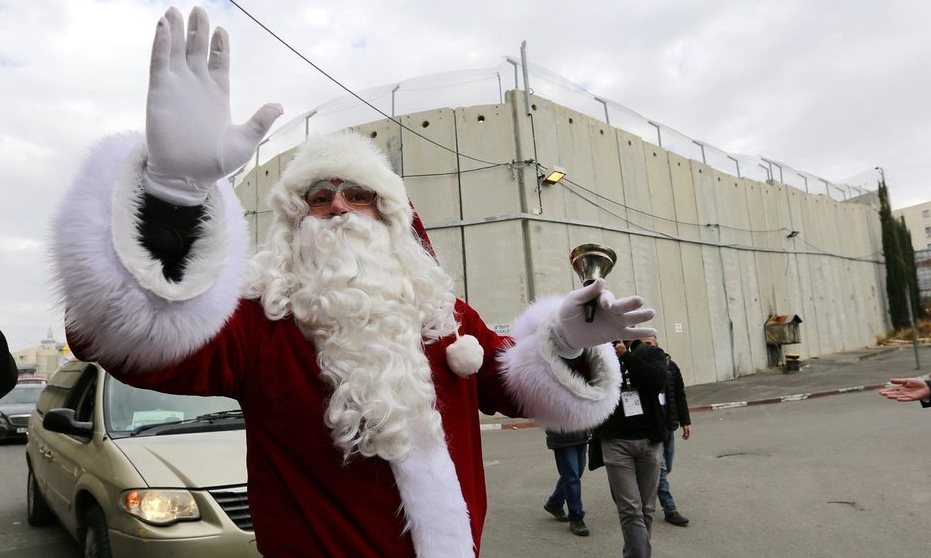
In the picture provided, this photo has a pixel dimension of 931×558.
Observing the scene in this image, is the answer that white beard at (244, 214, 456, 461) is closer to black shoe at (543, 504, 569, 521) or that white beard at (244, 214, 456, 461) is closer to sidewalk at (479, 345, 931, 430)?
black shoe at (543, 504, 569, 521)

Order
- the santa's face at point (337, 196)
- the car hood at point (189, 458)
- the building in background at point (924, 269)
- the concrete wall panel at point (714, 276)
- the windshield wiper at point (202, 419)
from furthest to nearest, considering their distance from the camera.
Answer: the building in background at point (924, 269) → the concrete wall panel at point (714, 276) → the windshield wiper at point (202, 419) → the car hood at point (189, 458) → the santa's face at point (337, 196)

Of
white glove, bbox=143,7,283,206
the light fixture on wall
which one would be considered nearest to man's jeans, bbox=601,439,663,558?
white glove, bbox=143,7,283,206

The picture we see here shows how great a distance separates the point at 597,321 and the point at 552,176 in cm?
1347

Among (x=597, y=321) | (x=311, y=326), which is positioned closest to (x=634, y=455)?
(x=597, y=321)

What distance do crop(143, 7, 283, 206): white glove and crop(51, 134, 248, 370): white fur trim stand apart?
6cm

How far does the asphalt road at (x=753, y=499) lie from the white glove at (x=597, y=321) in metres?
3.29

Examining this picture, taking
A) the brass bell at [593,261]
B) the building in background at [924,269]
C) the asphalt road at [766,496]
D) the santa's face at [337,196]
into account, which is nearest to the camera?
the santa's face at [337,196]

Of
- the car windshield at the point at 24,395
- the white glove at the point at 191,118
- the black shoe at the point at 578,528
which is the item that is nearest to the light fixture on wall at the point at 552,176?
the black shoe at the point at 578,528

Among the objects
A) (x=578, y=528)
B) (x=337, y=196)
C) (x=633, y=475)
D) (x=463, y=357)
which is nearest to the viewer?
(x=463, y=357)

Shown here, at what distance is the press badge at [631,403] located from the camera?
4355 mm

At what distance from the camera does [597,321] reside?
186 centimetres

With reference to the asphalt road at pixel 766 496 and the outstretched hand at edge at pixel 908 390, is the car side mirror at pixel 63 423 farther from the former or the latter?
the outstretched hand at edge at pixel 908 390

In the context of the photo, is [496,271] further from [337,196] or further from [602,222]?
[337,196]

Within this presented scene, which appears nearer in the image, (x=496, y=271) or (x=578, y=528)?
(x=578, y=528)
